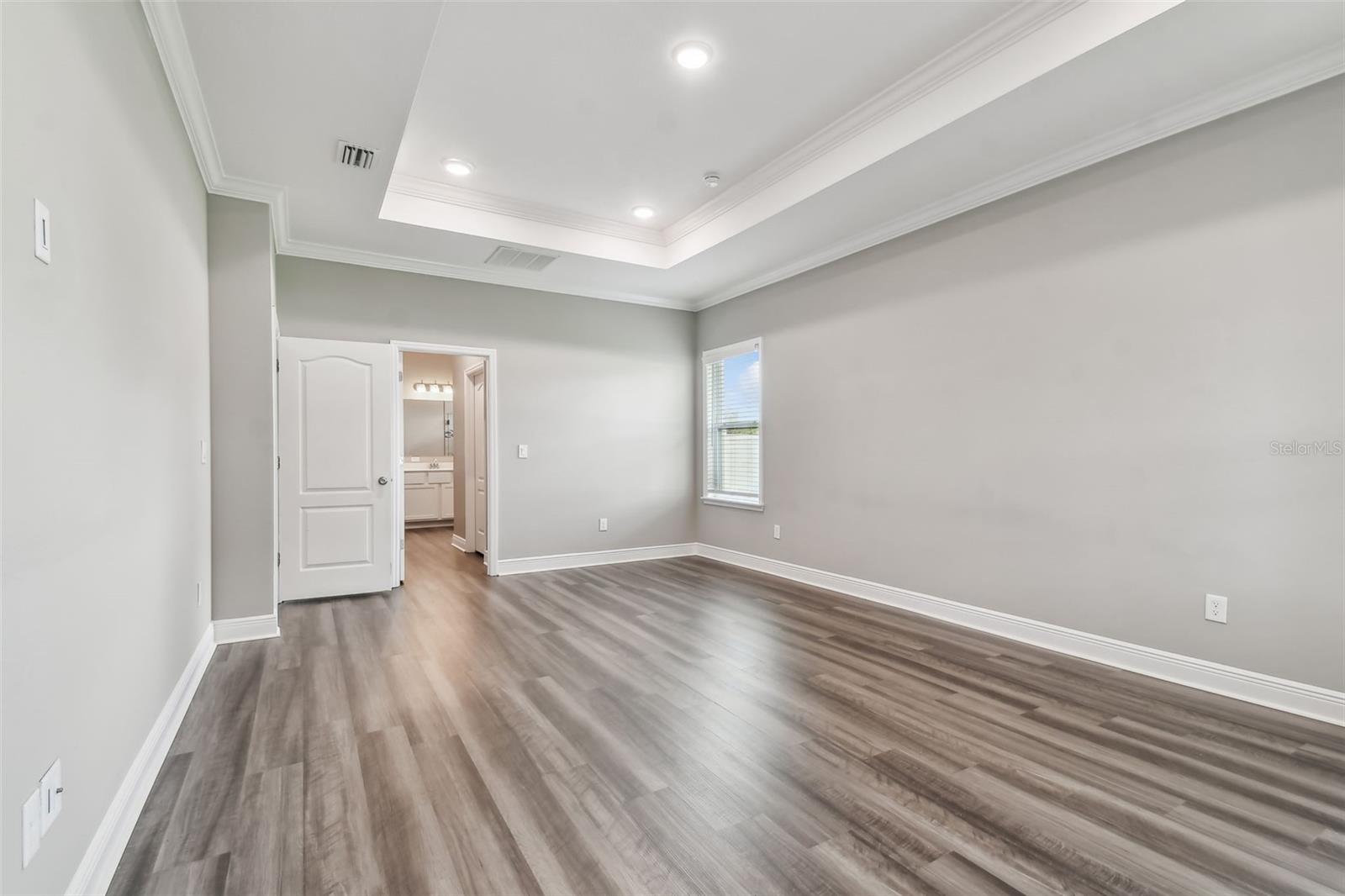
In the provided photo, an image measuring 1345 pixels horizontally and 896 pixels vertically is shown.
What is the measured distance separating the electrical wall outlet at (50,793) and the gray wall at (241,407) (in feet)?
8.52

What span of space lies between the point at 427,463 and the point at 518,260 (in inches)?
201

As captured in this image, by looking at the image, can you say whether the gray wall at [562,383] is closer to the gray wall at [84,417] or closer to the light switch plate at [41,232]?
the gray wall at [84,417]

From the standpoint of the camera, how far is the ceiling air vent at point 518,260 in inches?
194

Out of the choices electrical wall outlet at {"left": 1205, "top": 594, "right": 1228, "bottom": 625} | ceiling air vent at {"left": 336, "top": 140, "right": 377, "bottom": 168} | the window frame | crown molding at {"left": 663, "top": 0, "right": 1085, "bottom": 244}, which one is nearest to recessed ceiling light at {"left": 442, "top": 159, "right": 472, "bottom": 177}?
ceiling air vent at {"left": 336, "top": 140, "right": 377, "bottom": 168}

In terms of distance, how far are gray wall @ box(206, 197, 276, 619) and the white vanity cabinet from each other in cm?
546

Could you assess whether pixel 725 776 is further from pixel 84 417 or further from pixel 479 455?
pixel 479 455

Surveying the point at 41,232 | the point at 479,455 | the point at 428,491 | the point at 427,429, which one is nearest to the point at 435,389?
the point at 427,429

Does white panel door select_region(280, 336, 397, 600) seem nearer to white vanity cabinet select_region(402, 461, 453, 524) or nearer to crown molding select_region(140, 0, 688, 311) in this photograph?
crown molding select_region(140, 0, 688, 311)

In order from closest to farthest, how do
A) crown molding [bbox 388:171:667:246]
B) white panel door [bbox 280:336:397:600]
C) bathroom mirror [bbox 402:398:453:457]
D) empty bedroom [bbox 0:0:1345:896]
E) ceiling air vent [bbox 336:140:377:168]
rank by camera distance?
empty bedroom [bbox 0:0:1345:896] < ceiling air vent [bbox 336:140:377:168] < crown molding [bbox 388:171:667:246] < white panel door [bbox 280:336:397:600] < bathroom mirror [bbox 402:398:453:457]

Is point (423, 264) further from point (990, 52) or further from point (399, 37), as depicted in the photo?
point (990, 52)

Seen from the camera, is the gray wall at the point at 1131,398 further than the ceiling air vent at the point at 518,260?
No

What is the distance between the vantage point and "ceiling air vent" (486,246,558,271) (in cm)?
493

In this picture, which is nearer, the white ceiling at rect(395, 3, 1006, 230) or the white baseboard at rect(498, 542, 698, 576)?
the white ceiling at rect(395, 3, 1006, 230)

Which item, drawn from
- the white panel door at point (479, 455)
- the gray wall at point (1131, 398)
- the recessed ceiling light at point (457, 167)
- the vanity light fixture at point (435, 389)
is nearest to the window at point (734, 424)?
the gray wall at point (1131, 398)
